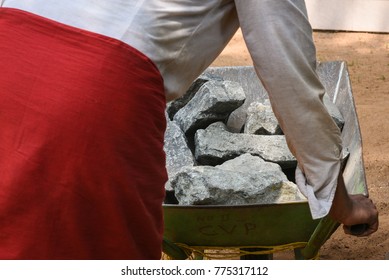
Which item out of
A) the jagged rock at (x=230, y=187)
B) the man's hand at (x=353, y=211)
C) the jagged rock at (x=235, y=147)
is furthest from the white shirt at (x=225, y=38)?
the jagged rock at (x=235, y=147)

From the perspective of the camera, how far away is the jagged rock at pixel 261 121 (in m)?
3.11

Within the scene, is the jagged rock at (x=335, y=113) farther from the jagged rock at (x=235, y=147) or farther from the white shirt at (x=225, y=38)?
the white shirt at (x=225, y=38)

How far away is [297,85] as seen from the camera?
5.20 ft

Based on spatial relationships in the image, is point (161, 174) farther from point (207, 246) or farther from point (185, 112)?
point (185, 112)

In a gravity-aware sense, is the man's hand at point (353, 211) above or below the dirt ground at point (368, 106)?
above

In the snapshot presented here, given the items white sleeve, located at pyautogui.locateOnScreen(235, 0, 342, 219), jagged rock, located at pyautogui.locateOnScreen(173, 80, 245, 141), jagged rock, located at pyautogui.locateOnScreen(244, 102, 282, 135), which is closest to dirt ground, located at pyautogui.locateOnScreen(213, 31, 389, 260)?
jagged rock, located at pyautogui.locateOnScreen(244, 102, 282, 135)

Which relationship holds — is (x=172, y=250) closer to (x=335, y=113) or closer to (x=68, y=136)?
(x=335, y=113)

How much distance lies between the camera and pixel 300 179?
1.74m

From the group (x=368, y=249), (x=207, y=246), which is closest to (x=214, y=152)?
(x=207, y=246)

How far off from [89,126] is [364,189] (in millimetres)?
1077

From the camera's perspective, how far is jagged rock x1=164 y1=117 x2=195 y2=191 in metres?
2.93

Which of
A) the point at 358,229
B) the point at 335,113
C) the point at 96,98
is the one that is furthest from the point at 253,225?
the point at 96,98

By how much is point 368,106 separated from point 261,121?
1866 millimetres

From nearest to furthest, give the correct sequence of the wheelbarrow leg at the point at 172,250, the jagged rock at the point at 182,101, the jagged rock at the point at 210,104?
1. the wheelbarrow leg at the point at 172,250
2. the jagged rock at the point at 210,104
3. the jagged rock at the point at 182,101
